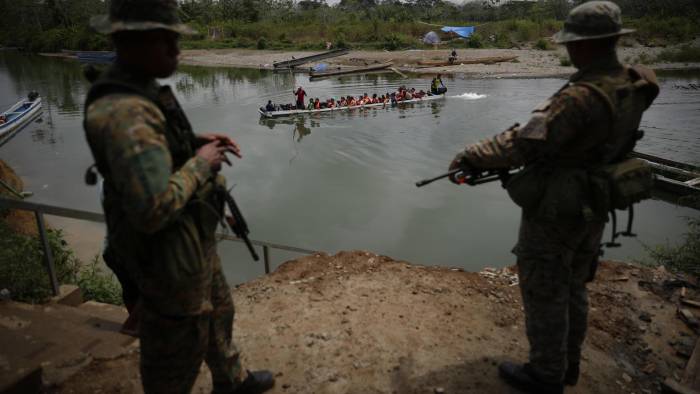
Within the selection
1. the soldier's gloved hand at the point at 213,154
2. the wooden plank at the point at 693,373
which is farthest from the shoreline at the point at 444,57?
the soldier's gloved hand at the point at 213,154

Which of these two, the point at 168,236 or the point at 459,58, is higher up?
the point at 459,58

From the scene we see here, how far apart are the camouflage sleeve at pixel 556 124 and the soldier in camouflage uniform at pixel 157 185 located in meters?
1.30

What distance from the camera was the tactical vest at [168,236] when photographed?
5.35ft

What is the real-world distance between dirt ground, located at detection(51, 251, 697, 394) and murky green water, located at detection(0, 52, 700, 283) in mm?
2930

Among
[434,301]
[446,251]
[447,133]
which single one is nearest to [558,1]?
[447,133]

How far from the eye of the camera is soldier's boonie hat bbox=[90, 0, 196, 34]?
62.1 inches

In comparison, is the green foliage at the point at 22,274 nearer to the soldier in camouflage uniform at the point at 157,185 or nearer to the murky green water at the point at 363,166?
the soldier in camouflage uniform at the point at 157,185

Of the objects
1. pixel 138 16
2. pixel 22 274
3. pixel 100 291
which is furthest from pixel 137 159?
pixel 100 291

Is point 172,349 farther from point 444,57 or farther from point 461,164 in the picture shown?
point 444,57

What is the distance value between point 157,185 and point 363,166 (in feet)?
35.9

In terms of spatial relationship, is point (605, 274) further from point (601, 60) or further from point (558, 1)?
point (558, 1)

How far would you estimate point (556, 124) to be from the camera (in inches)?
79.2

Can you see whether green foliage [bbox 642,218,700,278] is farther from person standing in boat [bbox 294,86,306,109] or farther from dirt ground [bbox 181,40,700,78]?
dirt ground [bbox 181,40,700,78]

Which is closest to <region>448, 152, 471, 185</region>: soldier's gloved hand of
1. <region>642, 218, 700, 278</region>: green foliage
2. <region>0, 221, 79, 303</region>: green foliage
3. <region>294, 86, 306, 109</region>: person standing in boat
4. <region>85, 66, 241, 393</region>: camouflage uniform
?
<region>85, 66, 241, 393</region>: camouflage uniform
